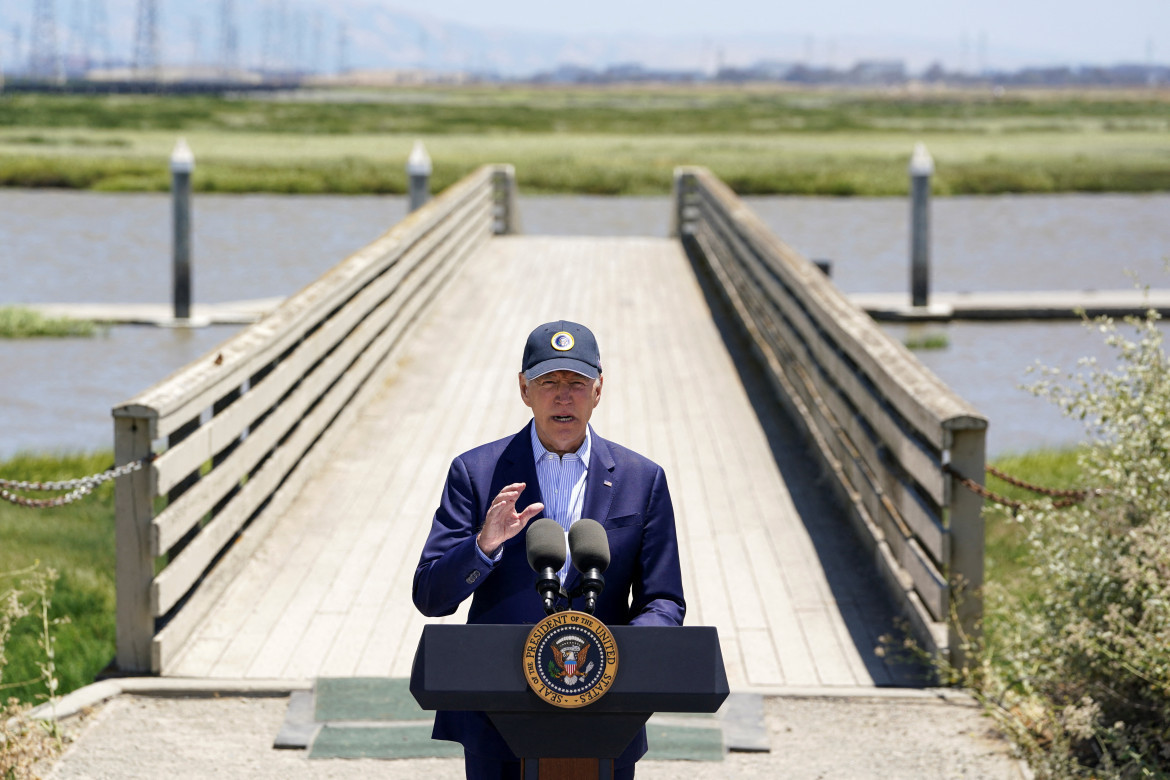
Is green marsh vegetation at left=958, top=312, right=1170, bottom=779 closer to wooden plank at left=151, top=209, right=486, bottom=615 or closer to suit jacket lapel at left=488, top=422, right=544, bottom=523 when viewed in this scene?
suit jacket lapel at left=488, top=422, right=544, bottom=523

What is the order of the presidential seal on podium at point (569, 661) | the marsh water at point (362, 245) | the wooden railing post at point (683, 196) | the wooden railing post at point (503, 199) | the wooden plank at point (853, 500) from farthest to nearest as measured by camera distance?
the wooden railing post at point (503, 199) < the wooden railing post at point (683, 196) < the marsh water at point (362, 245) < the wooden plank at point (853, 500) < the presidential seal on podium at point (569, 661)

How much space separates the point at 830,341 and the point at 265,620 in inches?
151

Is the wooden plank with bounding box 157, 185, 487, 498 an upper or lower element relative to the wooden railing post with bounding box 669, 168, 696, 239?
lower

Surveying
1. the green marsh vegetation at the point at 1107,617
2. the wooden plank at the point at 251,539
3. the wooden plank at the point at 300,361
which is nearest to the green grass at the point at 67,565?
the wooden plank at the point at 251,539

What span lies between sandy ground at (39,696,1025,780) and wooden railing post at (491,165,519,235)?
48.9ft

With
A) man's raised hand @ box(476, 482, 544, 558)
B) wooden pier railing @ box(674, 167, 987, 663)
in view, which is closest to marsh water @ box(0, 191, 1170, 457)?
wooden pier railing @ box(674, 167, 987, 663)

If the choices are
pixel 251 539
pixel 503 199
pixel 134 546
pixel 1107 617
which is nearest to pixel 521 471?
pixel 1107 617

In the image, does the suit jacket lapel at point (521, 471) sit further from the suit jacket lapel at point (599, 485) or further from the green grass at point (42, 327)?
the green grass at point (42, 327)

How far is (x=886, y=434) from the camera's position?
6770 mm

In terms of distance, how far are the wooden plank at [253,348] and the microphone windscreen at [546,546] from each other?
2861 millimetres

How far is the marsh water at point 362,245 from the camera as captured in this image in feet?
52.3

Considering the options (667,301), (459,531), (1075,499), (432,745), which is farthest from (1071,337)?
(459,531)

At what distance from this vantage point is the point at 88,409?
15312mm

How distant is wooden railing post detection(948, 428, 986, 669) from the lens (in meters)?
5.47
